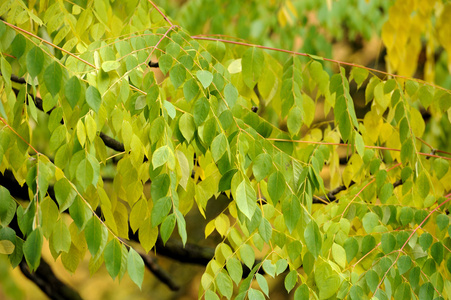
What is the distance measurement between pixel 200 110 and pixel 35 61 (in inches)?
9.9

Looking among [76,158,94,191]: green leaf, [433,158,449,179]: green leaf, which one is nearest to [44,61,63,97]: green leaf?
[76,158,94,191]: green leaf

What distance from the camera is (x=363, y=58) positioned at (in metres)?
3.39

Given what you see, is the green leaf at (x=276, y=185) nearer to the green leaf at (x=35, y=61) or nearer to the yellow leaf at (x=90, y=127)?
the yellow leaf at (x=90, y=127)

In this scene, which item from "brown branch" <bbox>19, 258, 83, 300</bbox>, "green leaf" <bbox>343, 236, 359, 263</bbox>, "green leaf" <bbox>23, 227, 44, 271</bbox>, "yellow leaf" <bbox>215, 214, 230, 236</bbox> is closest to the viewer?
"green leaf" <bbox>23, 227, 44, 271</bbox>

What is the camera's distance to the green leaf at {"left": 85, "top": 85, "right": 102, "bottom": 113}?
2.38 ft

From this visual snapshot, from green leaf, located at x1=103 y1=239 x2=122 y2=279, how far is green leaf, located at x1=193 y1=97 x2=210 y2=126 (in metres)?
0.22

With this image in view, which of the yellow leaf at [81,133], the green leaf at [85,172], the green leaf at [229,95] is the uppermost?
the green leaf at [229,95]

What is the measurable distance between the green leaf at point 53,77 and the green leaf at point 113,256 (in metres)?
0.23

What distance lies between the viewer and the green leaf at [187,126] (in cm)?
80

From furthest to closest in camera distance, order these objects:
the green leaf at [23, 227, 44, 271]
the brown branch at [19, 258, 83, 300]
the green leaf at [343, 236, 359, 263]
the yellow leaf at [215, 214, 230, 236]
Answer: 1. the brown branch at [19, 258, 83, 300]
2. the yellow leaf at [215, 214, 230, 236]
3. the green leaf at [343, 236, 359, 263]
4. the green leaf at [23, 227, 44, 271]

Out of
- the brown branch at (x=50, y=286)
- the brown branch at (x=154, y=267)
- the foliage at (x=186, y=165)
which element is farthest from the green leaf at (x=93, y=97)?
the brown branch at (x=50, y=286)

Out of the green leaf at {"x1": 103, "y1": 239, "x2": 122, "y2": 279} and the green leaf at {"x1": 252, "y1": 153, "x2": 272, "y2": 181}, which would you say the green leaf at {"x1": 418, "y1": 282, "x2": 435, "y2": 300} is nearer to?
the green leaf at {"x1": 252, "y1": 153, "x2": 272, "y2": 181}

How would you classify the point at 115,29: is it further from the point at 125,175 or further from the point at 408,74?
the point at 408,74

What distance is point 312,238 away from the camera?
82 centimetres
